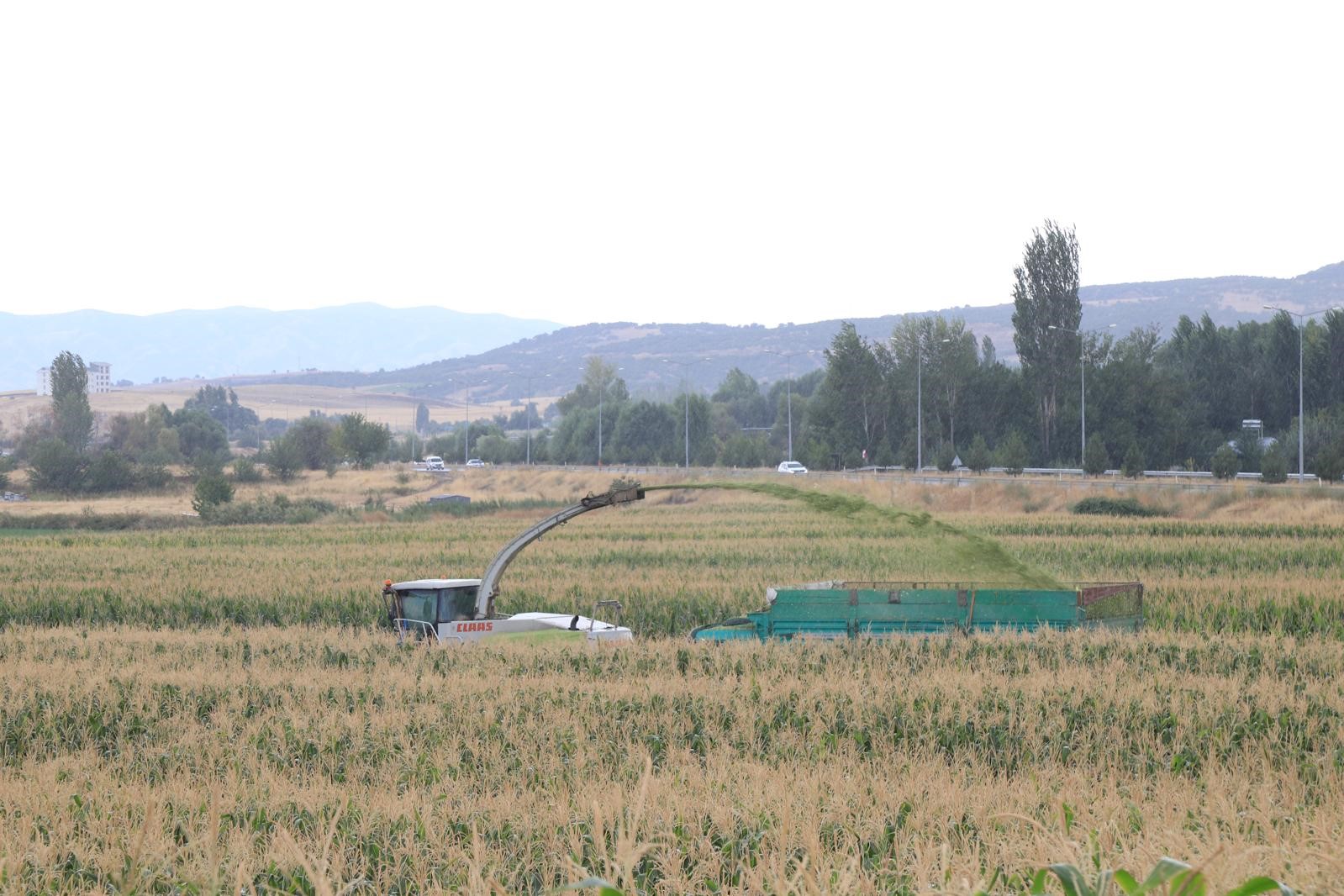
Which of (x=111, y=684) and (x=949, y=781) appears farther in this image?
(x=111, y=684)

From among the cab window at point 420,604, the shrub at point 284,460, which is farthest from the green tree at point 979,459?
the cab window at point 420,604

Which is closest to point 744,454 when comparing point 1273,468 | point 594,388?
point 1273,468

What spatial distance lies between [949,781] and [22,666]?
1373cm

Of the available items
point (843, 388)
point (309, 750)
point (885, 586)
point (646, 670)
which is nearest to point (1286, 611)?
point (885, 586)

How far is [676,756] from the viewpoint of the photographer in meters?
11.3

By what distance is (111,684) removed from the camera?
15.9 metres

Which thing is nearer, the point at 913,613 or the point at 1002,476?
the point at 913,613

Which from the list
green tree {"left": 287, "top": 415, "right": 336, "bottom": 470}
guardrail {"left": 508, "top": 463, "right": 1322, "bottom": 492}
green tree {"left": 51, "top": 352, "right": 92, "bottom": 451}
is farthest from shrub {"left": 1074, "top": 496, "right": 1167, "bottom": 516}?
green tree {"left": 51, "top": 352, "right": 92, "bottom": 451}

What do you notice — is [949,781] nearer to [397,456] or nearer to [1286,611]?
[1286,611]

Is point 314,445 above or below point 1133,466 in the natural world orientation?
above

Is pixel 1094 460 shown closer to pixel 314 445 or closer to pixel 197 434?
pixel 314 445

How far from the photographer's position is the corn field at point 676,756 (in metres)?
7.34

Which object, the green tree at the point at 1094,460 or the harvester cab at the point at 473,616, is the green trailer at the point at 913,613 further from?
the green tree at the point at 1094,460

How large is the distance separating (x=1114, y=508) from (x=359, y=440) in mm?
88968
